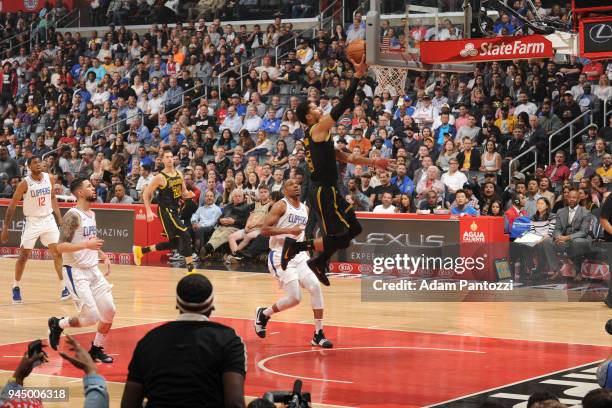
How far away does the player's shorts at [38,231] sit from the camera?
636 inches

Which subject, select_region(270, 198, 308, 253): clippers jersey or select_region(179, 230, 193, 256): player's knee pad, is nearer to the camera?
select_region(270, 198, 308, 253): clippers jersey

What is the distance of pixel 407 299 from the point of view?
16.4 metres

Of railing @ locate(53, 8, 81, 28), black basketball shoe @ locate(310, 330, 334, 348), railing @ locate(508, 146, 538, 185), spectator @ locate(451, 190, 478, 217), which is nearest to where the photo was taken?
black basketball shoe @ locate(310, 330, 334, 348)

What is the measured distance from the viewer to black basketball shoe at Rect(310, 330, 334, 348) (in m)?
12.1

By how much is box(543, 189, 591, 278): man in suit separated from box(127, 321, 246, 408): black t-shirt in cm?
1242

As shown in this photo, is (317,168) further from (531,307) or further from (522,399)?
(531,307)

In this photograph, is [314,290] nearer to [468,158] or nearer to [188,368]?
[188,368]

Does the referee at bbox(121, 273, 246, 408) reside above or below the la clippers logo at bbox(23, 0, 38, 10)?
below

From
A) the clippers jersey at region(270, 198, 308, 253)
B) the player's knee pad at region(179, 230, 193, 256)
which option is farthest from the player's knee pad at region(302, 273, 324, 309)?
the player's knee pad at region(179, 230, 193, 256)

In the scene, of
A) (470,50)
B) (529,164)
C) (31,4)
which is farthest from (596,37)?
(31,4)

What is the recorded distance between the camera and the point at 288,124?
926 inches

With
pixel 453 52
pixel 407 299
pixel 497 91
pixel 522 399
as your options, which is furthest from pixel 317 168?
pixel 497 91

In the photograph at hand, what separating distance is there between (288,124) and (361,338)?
11.3m

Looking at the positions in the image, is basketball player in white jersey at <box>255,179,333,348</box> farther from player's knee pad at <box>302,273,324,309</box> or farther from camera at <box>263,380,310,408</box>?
camera at <box>263,380,310,408</box>
